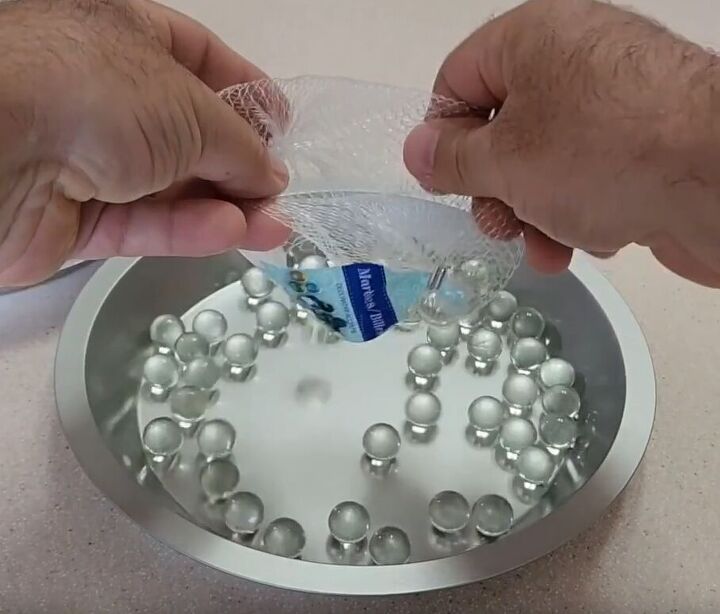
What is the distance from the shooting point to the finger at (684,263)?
419 millimetres

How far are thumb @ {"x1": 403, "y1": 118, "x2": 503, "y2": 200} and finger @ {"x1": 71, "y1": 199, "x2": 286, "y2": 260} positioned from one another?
89 millimetres

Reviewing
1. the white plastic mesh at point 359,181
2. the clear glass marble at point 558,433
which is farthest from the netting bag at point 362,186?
the clear glass marble at point 558,433

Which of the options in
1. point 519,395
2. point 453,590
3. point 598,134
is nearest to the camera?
point 598,134

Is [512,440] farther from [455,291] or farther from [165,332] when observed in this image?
[165,332]

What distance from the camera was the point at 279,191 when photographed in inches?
19.8

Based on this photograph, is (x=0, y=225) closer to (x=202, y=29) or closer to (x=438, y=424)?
(x=202, y=29)

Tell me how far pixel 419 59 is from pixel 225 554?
482 mm

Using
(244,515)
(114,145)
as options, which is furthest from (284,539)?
(114,145)

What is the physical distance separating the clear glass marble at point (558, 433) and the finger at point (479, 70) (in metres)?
0.21

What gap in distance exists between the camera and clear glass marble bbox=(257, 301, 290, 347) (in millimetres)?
627

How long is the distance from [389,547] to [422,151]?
0.71 ft

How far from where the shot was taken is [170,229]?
502 mm

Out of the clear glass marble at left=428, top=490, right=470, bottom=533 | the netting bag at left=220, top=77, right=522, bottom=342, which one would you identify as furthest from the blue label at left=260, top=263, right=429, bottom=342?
→ the clear glass marble at left=428, top=490, right=470, bottom=533

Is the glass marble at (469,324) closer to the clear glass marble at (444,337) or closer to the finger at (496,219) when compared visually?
the clear glass marble at (444,337)
